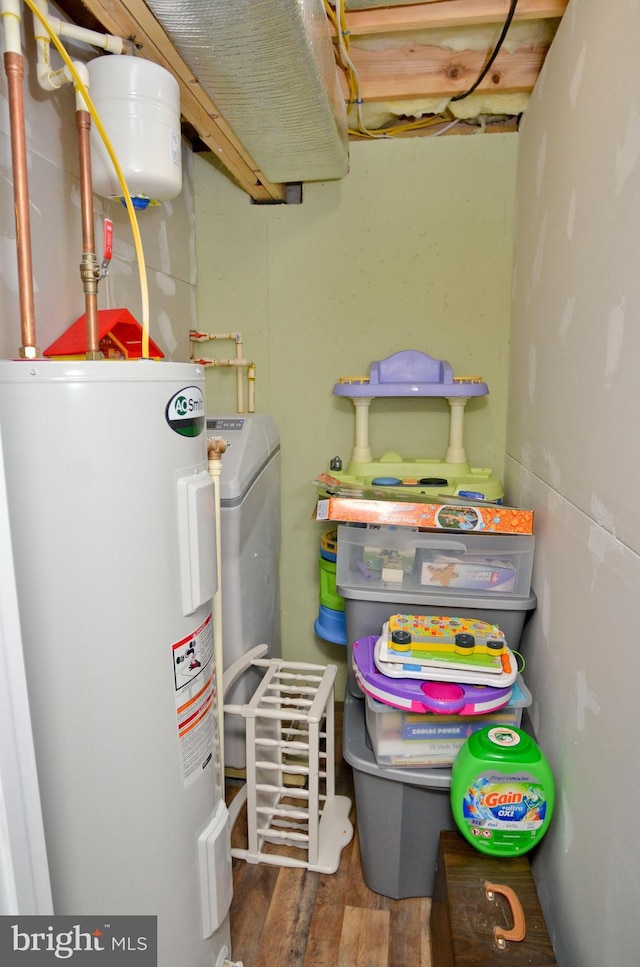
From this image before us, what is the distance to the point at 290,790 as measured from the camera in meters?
1.53

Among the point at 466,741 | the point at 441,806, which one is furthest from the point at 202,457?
the point at 441,806

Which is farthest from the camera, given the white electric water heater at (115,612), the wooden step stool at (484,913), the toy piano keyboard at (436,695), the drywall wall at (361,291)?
the drywall wall at (361,291)

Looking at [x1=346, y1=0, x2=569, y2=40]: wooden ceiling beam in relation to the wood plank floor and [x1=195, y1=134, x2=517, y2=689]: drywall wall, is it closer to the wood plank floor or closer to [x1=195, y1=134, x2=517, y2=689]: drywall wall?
[x1=195, y1=134, x2=517, y2=689]: drywall wall

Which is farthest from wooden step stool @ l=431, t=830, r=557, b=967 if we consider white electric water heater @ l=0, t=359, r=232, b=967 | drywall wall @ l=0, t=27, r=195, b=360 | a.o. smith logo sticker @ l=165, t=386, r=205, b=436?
drywall wall @ l=0, t=27, r=195, b=360

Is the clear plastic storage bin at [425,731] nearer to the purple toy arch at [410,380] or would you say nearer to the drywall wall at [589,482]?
the drywall wall at [589,482]

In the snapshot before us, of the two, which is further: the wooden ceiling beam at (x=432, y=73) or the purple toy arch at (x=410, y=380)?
the purple toy arch at (x=410, y=380)

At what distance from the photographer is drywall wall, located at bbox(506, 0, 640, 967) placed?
0.89 metres

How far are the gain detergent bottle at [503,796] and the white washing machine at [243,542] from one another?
770 millimetres

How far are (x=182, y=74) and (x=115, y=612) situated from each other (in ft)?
3.88

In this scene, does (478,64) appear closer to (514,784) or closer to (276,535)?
(276,535)

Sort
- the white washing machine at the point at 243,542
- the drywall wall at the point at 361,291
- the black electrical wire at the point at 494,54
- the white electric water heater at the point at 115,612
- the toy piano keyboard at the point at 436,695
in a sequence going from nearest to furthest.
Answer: the white electric water heater at the point at 115,612 < the toy piano keyboard at the point at 436,695 < the black electrical wire at the point at 494,54 < the white washing machine at the point at 243,542 < the drywall wall at the point at 361,291

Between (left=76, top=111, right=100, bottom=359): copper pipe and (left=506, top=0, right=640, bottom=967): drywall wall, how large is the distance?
2.94 feet

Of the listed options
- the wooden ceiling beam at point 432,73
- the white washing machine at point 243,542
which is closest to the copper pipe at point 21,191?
the white washing machine at point 243,542

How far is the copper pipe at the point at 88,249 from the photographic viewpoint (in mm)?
1013
